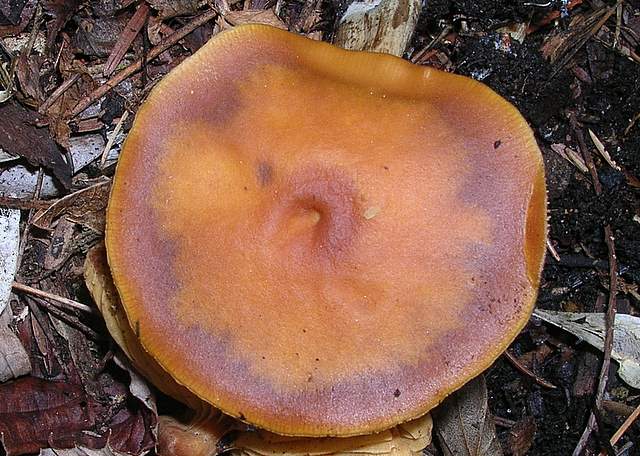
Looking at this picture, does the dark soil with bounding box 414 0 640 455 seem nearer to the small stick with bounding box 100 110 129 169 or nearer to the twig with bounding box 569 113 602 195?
the twig with bounding box 569 113 602 195

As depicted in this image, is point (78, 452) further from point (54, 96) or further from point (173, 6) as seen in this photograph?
point (173, 6)

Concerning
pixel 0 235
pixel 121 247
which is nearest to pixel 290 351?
pixel 121 247

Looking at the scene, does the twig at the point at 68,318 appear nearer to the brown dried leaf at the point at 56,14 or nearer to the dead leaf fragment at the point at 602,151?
the brown dried leaf at the point at 56,14

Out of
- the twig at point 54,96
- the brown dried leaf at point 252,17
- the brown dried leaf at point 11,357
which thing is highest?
the brown dried leaf at point 252,17

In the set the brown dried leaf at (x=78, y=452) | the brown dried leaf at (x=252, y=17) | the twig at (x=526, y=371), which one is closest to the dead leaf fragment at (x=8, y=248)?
the brown dried leaf at (x=78, y=452)

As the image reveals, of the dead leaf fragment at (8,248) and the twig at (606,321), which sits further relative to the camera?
the twig at (606,321)

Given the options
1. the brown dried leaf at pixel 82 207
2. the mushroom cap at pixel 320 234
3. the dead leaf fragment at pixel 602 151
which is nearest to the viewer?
the mushroom cap at pixel 320 234
